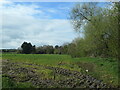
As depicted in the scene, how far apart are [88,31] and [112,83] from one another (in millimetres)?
13814

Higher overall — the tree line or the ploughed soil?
the tree line

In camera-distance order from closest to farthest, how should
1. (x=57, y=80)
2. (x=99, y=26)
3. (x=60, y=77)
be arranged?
(x=57, y=80) → (x=60, y=77) → (x=99, y=26)

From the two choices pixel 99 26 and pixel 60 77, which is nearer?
pixel 60 77

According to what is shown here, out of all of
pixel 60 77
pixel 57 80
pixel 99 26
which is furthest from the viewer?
pixel 99 26

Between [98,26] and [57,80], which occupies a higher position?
[98,26]

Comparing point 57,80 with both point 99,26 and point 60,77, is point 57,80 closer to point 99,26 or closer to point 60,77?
point 60,77

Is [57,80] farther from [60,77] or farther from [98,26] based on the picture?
[98,26]

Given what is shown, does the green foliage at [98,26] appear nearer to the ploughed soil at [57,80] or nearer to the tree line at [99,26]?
the tree line at [99,26]

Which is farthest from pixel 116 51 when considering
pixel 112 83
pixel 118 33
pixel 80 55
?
pixel 80 55

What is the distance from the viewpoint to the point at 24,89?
9945mm

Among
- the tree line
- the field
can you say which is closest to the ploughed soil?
the field

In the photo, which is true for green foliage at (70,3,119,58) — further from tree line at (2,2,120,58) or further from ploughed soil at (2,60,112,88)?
ploughed soil at (2,60,112,88)

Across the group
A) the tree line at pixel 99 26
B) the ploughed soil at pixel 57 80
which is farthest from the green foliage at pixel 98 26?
the ploughed soil at pixel 57 80

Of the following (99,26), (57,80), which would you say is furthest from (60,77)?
(99,26)
